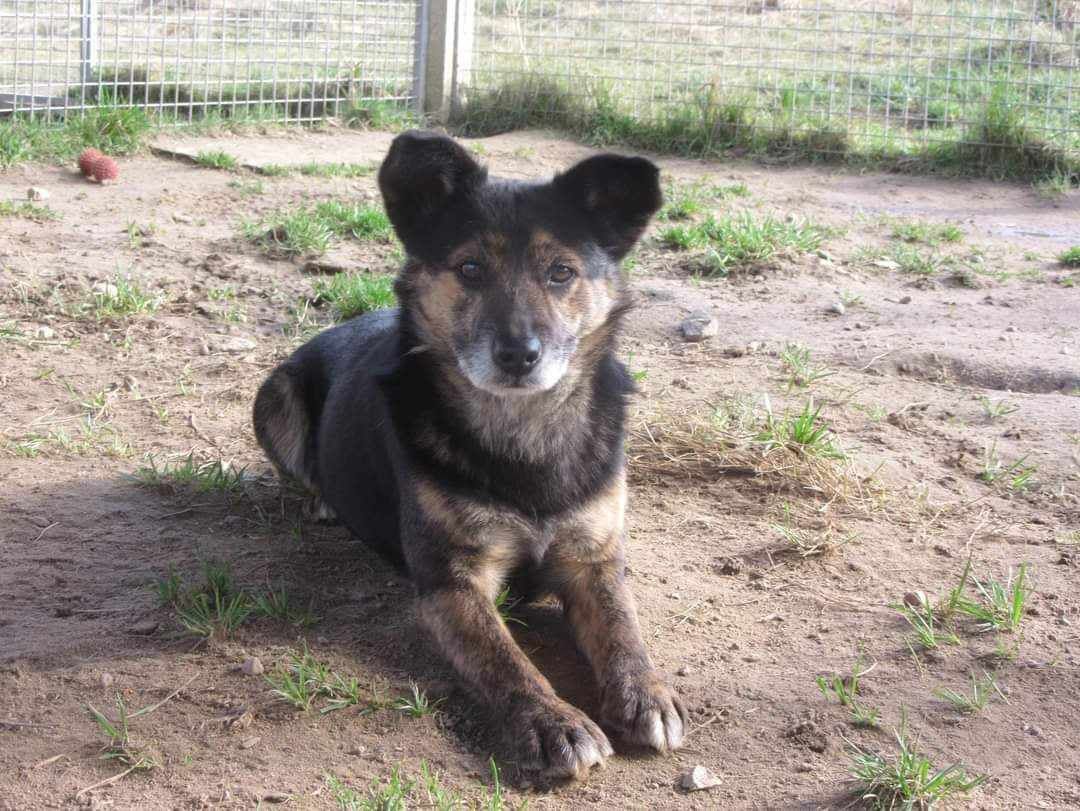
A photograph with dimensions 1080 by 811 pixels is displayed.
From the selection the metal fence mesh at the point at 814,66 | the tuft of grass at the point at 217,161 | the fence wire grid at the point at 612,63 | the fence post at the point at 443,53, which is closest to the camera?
the tuft of grass at the point at 217,161

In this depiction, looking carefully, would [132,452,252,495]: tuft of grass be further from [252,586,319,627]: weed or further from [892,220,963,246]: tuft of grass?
[892,220,963,246]: tuft of grass

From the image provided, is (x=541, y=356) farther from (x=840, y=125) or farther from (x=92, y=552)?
(x=840, y=125)

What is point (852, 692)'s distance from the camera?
3432mm

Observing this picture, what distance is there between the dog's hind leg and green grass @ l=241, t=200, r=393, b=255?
2.33 meters

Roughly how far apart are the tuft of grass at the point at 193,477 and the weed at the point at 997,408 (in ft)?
10.5

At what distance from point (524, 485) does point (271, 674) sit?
0.94 meters

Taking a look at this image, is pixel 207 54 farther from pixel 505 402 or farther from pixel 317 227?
pixel 505 402

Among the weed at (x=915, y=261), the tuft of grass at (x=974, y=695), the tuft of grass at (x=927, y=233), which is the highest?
the tuft of grass at (x=927, y=233)

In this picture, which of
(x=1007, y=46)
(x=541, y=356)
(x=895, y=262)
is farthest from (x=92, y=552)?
(x=1007, y=46)

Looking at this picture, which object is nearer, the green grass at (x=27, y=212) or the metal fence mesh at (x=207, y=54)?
the green grass at (x=27, y=212)

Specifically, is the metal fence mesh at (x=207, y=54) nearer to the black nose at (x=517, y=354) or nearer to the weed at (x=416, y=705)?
the black nose at (x=517, y=354)

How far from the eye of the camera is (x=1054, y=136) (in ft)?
31.1

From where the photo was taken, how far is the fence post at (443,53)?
10.9 meters

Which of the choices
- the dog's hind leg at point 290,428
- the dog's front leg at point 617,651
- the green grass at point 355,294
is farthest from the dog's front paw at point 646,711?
the green grass at point 355,294
